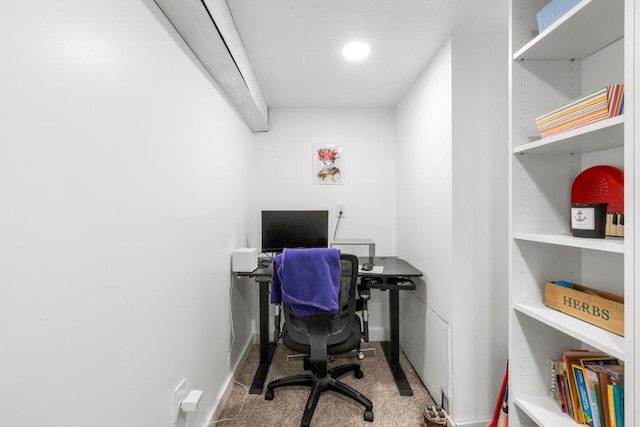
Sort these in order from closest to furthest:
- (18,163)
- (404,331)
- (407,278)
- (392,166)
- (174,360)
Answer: (18,163)
(174,360)
(407,278)
(404,331)
(392,166)

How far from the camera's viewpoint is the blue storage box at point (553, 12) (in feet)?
3.09

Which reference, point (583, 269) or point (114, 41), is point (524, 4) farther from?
point (114, 41)

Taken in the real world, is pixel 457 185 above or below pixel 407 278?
above

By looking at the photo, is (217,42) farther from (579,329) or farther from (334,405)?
(334,405)

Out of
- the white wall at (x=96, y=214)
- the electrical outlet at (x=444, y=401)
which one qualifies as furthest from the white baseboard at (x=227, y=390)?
the electrical outlet at (x=444, y=401)

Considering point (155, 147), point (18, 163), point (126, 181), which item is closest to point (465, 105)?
point (155, 147)

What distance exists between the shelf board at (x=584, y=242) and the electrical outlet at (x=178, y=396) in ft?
5.35

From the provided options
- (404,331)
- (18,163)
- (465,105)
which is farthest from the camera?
(404,331)

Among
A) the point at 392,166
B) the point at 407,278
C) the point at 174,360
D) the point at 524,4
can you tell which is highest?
the point at 524,4

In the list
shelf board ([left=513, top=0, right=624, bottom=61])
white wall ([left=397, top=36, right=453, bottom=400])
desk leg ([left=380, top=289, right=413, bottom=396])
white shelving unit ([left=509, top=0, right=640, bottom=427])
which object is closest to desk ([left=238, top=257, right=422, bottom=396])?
desk leg ([left=380, top=289, right=413, bottom=396])

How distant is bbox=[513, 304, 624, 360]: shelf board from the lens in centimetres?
79

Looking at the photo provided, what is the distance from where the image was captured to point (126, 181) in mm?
917

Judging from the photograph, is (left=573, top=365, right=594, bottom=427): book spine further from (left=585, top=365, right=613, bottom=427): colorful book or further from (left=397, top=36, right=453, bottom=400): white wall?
(left=397, top=36, right=453, bottom=400): white wall

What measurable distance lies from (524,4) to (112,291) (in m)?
1.90
